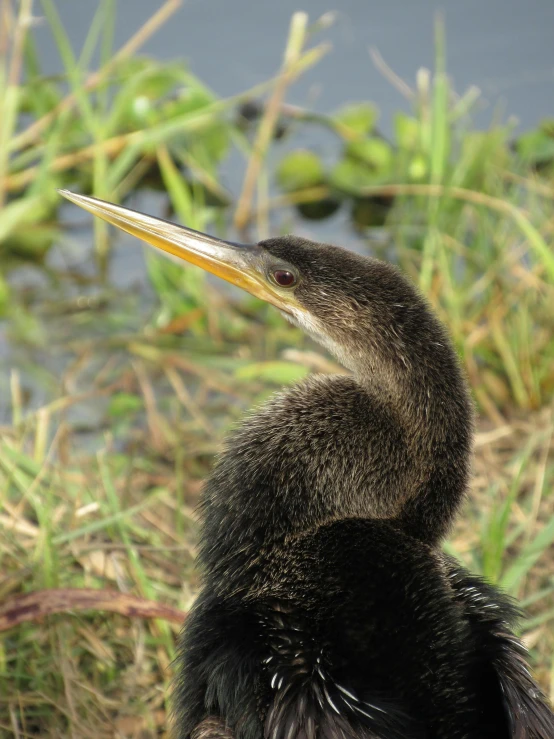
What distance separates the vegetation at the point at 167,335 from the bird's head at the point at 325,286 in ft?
1.12

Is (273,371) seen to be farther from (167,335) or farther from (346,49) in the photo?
(346,49)

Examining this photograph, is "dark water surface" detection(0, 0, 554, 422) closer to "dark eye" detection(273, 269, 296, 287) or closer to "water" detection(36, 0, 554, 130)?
"water" detection(36, 0, 554, 130)

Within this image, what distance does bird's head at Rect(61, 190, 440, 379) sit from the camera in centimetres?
233

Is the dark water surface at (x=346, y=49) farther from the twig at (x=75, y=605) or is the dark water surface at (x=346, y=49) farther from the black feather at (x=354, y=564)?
the black feather at (x=354, y=564)

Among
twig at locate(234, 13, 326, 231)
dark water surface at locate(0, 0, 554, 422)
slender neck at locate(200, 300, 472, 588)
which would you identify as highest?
dark water surface at locate(0, 0, 554, 422)

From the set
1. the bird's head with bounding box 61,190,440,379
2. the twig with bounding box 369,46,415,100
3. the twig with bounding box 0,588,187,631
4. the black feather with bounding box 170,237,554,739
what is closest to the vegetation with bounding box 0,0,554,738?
the twig with bounding box 0,588,187,631

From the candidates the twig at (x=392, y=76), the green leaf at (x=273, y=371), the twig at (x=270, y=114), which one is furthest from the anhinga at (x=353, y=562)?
the twig at (x=270, y=114)

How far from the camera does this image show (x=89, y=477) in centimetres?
393

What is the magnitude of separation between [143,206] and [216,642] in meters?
3.98

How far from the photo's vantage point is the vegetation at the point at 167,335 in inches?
116

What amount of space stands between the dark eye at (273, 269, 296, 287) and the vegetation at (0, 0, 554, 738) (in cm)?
35

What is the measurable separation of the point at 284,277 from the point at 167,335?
2315 millimetres

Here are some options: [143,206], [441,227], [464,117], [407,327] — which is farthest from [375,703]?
[143,206]

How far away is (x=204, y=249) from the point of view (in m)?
2.65
